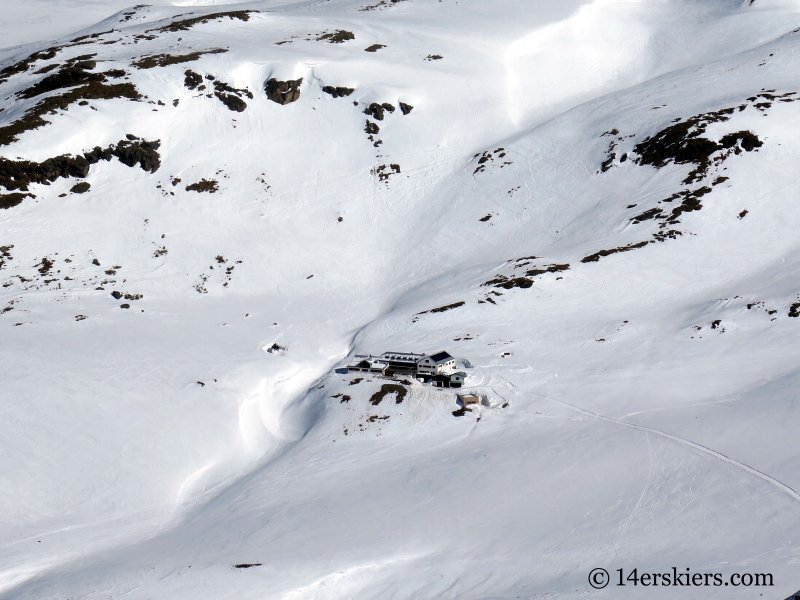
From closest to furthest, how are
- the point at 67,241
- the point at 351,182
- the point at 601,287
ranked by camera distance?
the point at 601,287 < the point at 67,241 < the point at 351,182

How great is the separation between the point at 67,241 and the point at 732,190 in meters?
50.4

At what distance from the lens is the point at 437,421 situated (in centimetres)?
4406

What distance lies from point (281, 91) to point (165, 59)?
11927 millimetres

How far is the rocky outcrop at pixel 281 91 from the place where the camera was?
73562 millimetres

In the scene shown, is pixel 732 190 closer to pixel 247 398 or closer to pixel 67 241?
pixel 247 398

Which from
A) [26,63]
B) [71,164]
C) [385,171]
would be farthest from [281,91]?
[26,63]

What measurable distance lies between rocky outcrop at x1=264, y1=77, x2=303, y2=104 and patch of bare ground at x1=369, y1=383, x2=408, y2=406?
3775cm

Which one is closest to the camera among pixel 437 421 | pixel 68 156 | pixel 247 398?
pixel 437 421

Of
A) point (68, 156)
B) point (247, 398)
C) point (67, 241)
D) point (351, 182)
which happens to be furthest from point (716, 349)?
point (68, 156)

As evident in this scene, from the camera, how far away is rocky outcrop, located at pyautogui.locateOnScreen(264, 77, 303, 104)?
73562mm

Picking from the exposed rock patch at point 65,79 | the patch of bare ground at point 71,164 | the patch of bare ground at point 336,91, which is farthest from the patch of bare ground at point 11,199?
the patch of bare ground at point 336,91

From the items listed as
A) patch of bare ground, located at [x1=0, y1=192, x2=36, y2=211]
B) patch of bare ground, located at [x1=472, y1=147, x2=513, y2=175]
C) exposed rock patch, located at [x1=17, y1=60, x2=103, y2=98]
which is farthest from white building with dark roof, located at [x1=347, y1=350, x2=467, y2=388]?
exposed rock patch, located at [x1=17, y1=60, x2=103, y2=98]

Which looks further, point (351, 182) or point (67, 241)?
point (351, 182)

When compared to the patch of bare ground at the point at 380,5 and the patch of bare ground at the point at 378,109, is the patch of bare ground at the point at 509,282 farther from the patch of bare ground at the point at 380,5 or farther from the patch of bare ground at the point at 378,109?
the patch of bare ground at the point at 380,5
